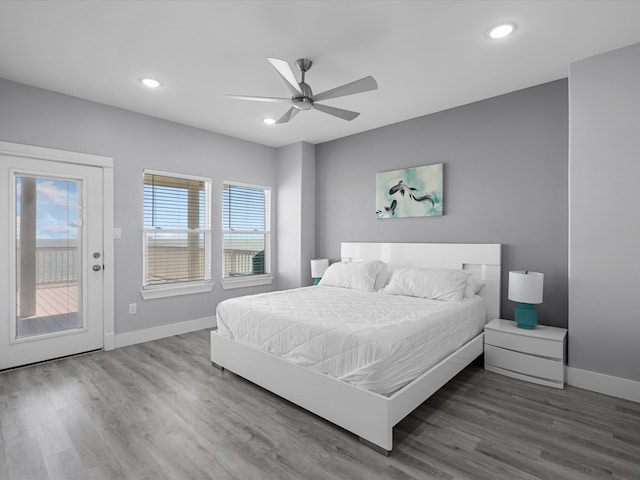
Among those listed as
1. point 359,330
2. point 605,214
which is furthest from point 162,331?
point 605,214

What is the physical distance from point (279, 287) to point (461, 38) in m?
4.05

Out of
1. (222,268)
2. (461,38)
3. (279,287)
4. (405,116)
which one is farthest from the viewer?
(279,287)

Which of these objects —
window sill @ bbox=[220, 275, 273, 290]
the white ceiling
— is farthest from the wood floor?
the white ceiling

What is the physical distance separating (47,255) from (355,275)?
320 centimetres

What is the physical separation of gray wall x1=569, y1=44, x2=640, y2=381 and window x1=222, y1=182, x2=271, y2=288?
12.8ft

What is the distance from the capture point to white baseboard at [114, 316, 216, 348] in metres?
3.77

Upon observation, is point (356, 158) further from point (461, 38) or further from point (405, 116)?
point (461, 38)

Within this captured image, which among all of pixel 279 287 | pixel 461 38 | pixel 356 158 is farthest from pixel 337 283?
pixel 461 38

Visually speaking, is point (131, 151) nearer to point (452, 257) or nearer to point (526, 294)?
point (452, 257)

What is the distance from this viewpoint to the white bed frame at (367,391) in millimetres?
1929

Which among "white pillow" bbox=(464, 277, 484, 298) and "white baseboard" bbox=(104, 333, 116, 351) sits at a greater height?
"white pillow" bbox=(464, 277, 484, 298)

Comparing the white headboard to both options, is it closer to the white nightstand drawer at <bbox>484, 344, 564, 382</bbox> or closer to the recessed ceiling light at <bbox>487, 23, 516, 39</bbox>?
the white nightstand drawer at <bbox>484, 344, 564, 382</bbox>

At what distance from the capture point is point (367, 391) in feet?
6.42

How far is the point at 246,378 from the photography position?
2.78 meters
